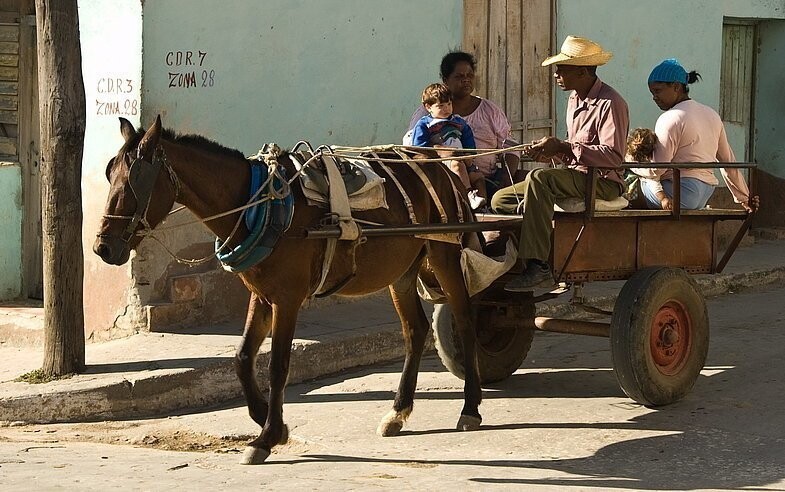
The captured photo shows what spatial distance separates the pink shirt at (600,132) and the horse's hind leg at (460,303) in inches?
35.0

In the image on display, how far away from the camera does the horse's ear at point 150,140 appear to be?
5.48 meters

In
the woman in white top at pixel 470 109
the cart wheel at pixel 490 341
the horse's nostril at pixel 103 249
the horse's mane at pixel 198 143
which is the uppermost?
the woman in white top at pixel 470 109

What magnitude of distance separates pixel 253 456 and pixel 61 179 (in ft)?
9.02

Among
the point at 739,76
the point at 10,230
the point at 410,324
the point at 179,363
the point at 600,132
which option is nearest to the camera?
the point at 600,132

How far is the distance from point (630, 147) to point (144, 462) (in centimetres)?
368

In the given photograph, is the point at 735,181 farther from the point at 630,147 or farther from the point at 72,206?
the point at 72,206

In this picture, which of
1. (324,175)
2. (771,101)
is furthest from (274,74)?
(771,101)

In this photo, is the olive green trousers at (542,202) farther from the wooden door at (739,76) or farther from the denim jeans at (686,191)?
the wooden door at (739,76)

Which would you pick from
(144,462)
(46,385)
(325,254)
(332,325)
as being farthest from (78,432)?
(332,325)

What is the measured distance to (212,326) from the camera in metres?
8.89

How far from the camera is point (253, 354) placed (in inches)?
242

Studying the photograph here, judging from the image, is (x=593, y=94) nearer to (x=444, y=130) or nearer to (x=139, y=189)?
(x=444, y=130)

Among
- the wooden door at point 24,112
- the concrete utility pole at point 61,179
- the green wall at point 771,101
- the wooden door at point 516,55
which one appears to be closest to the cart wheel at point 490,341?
the concrete utility pole at point 61,179

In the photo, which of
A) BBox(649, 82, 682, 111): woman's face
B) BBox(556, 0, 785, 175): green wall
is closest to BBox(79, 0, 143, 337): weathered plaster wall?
BBox(649, 82, 682, 111): woman's face
